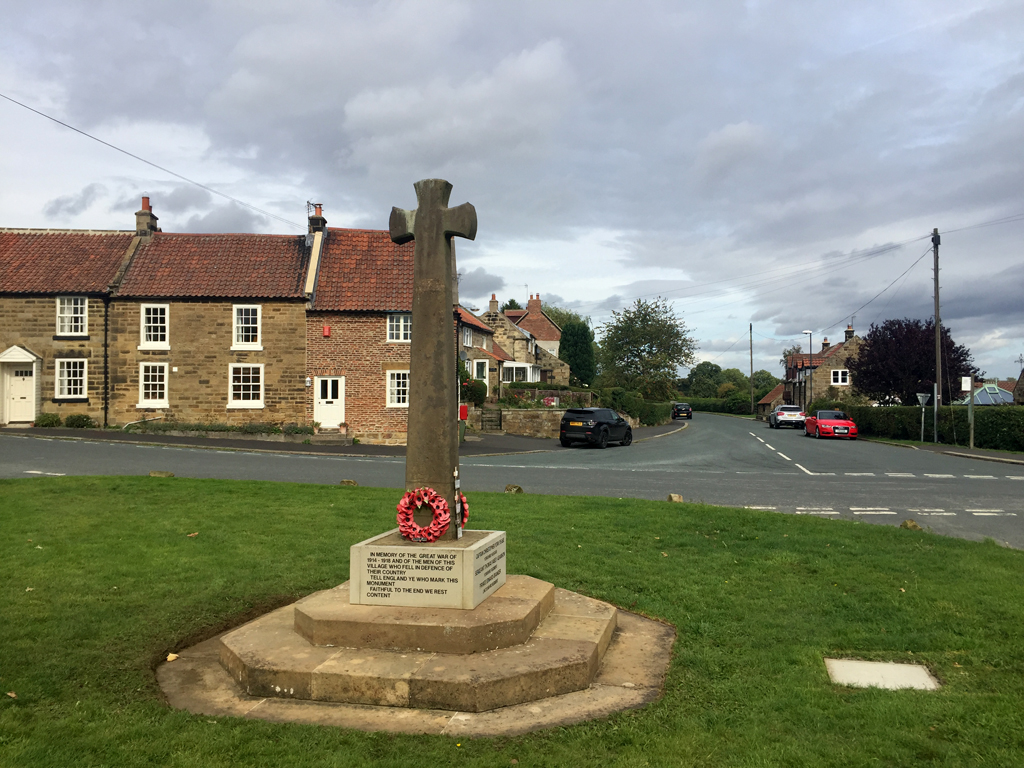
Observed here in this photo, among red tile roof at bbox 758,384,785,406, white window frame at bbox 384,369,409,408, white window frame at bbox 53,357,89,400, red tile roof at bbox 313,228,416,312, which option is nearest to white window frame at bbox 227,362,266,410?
red tile roof at bbox 313,228,416,312

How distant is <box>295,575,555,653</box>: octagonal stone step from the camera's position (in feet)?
18.1

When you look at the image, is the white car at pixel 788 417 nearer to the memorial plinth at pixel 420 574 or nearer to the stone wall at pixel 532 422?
the stone wall at pixel 532 422

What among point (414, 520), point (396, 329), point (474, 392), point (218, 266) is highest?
point (218, 266)

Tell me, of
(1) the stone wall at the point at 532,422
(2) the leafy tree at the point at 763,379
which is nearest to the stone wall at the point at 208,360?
(1) the stone wall at the point at 532,422

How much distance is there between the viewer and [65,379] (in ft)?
104

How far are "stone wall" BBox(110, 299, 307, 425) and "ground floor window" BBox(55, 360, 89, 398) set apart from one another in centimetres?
125

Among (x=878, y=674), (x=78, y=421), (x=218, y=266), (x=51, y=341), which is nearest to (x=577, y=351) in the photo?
(x=218, y=266)

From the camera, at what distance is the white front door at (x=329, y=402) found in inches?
1239

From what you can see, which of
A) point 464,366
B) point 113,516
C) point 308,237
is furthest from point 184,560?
point 464,366

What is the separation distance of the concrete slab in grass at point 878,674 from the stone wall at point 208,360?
2824cm

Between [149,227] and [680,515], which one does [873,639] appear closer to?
[680,515]

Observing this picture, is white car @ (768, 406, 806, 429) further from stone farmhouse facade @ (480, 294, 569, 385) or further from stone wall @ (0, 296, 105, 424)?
stone wall @ (0, 296, 105, 424)

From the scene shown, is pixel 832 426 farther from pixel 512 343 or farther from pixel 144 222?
pixel 144 222

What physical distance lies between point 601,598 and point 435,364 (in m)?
2.90
